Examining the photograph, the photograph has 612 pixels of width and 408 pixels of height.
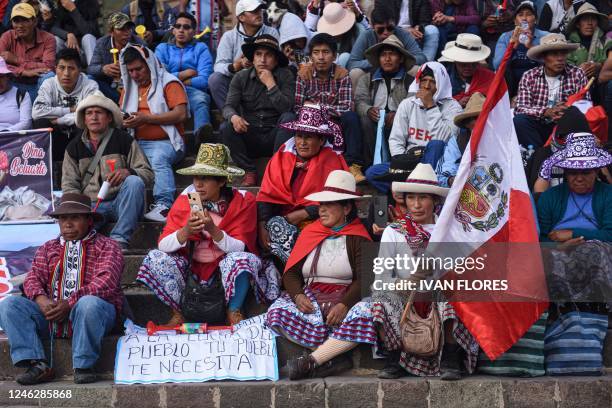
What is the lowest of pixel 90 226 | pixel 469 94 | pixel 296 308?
pixel 296 308

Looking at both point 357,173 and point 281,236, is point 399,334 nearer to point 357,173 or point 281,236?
point 281,236

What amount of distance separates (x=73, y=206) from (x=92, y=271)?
1.68ft

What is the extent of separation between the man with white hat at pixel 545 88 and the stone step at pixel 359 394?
304 centimetres

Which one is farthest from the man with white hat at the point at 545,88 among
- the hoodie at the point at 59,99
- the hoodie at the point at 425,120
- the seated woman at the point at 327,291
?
the hoodie at the point at 59,99

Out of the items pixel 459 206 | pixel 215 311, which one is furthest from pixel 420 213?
pixel 215 311

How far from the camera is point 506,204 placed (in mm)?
7535

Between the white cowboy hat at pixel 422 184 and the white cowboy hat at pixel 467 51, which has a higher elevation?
the white cowboy hat at pixel 467 51

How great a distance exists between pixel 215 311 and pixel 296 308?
0.66 metres

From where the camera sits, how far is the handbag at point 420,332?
739 centimetres

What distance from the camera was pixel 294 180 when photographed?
8.85 m

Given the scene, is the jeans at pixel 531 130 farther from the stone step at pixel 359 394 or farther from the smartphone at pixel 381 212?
the stone step at pixel 359 394

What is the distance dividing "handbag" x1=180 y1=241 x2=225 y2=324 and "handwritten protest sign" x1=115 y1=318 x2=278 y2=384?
229 millimetres

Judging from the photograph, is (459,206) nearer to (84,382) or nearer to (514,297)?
(514,297)

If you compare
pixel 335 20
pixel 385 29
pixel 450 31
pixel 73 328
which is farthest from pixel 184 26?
pixel 73 328
